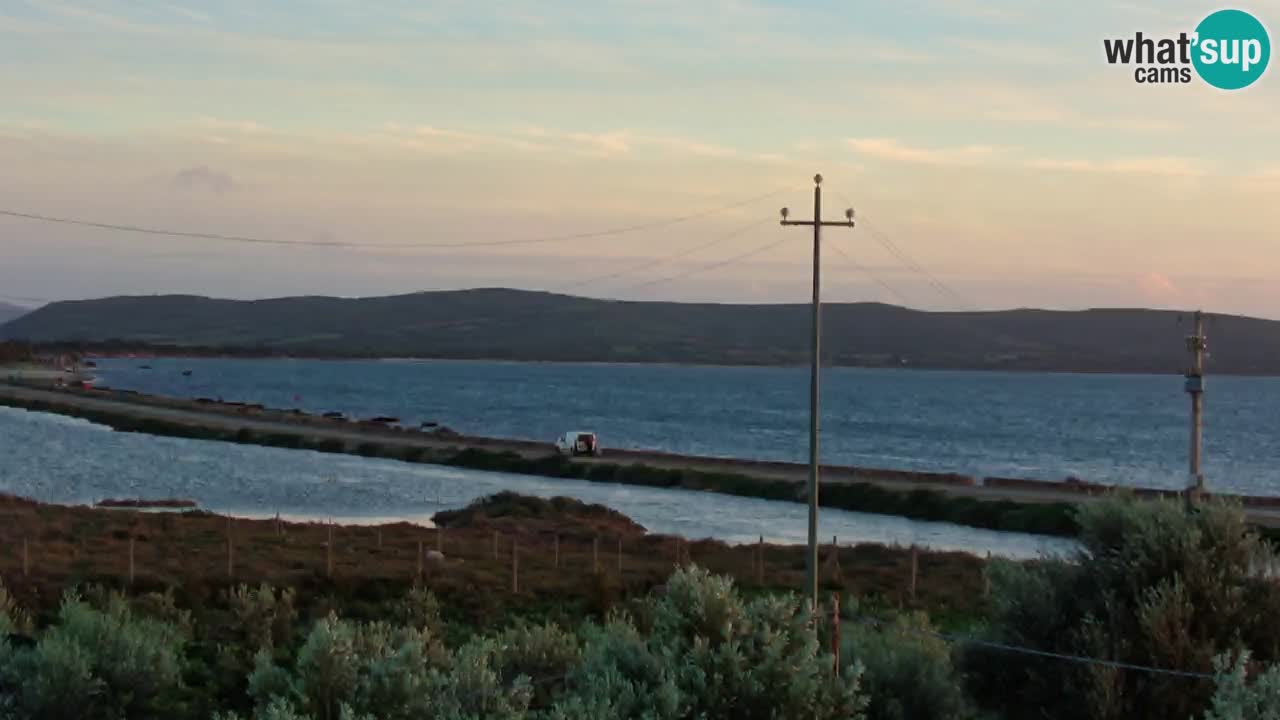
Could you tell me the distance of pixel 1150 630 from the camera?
13594 mm

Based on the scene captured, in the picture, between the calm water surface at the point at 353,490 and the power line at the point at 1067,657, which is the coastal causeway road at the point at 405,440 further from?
the power line at the point at 1067,657

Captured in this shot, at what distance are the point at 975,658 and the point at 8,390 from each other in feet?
498

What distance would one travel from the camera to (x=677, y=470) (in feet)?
243

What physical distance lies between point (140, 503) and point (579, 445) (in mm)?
→ 32062

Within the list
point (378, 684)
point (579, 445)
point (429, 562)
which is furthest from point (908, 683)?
point (579, 445)

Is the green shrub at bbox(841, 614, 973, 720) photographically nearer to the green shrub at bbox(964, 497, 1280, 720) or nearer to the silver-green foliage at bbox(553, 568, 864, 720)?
the green shrub at bbox(964, 497, 1280, 720)

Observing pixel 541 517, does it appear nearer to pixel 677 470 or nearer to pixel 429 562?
pixel 429 562

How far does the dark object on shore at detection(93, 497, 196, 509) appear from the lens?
56500 mm

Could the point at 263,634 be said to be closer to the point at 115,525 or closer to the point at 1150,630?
the point at 1150,630

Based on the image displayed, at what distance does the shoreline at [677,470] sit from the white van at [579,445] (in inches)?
39.9

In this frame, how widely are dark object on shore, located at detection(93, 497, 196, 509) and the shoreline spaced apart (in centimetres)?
2363

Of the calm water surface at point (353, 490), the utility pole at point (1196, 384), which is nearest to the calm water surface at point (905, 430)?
the calm water surface at point (353, 490)

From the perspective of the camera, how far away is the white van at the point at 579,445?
8444 centimetres

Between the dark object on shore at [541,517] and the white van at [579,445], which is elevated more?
the white van at [579,445]
